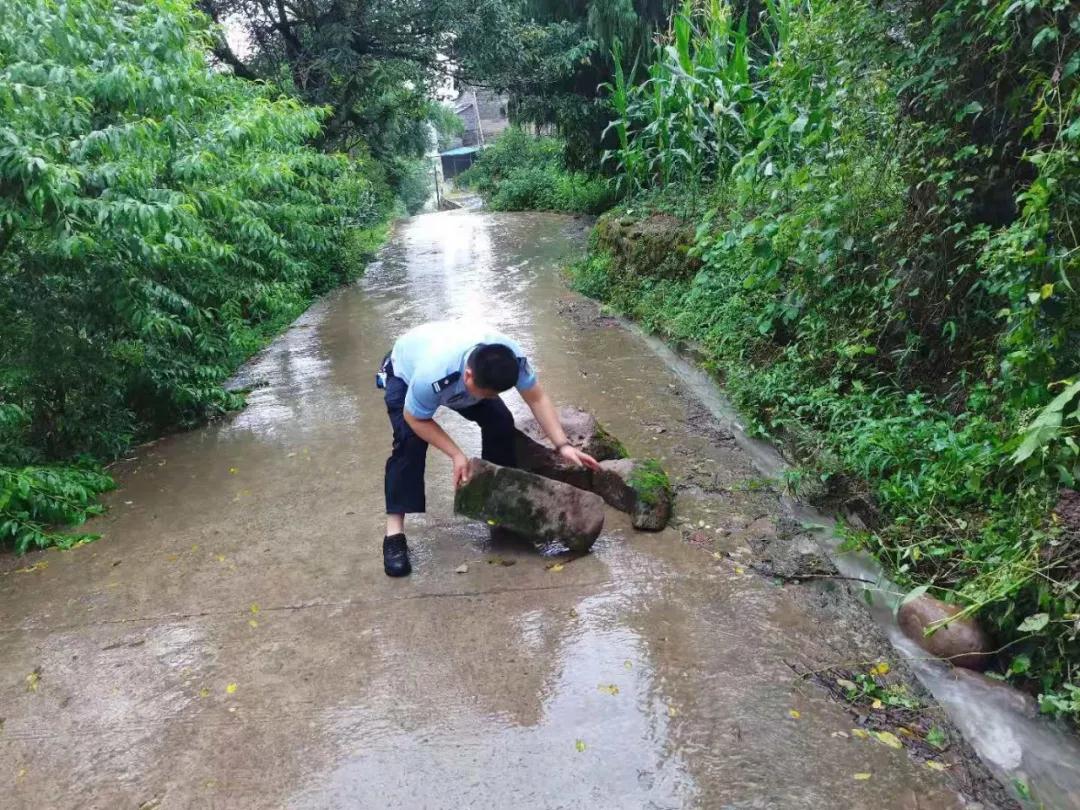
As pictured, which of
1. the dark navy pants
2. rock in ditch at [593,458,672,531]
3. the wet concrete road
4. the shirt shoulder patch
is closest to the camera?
the wet concrete road

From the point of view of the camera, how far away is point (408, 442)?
11.1 feet

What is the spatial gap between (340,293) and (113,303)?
22.7ft

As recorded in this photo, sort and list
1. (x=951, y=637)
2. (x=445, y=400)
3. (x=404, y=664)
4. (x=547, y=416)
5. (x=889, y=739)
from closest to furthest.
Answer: (x=889, y=739) → (x=951, y=637) → (x=404, y=664) → (x=445, y=400) → (x=547, y=416)

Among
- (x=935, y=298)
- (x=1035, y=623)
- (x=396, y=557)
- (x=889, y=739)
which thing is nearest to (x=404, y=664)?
(x=396, y=557)

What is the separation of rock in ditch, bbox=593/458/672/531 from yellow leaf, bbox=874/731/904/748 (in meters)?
1.45

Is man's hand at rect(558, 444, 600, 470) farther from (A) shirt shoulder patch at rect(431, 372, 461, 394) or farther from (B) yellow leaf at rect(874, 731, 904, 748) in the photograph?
(B) yellow leaf at rect(874, 731, 904, 748)

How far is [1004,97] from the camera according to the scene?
3521 mm

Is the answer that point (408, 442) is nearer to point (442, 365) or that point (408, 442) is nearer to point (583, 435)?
point (442, 365)

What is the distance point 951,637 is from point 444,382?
6.77 ft

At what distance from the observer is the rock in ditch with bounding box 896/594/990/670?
2641mm

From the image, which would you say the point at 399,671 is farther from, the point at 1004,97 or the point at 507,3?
the point at 507,3

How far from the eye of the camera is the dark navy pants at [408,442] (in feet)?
11.2

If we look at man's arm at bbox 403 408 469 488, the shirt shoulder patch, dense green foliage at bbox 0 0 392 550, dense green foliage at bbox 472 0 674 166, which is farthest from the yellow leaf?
dense green foliage at bbox 472 0 674 166

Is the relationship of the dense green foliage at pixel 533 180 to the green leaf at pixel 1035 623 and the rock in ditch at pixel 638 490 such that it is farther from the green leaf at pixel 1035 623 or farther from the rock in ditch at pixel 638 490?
the green leaf at pixel 1035 623
